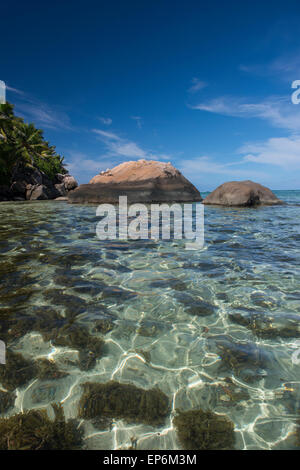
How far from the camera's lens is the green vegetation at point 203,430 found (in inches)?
50.2

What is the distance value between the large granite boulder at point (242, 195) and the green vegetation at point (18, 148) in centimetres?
2177

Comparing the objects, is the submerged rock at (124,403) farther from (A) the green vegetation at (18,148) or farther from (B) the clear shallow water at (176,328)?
(A) the green vegetation at (18,148)

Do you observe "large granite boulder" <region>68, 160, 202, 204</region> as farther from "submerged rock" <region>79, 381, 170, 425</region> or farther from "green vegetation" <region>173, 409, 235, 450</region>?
"green vegetation" <region>173, 409, 235, 450</region>

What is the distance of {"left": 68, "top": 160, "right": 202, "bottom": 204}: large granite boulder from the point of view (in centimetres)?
1800

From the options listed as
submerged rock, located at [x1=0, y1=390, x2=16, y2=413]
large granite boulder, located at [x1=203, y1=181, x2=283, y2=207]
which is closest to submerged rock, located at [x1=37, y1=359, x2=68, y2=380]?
submerged rock, located at [x1=0, y1=390, x2=16, y2=413]

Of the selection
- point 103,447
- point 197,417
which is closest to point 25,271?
point 103,447

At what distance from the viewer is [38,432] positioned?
1.32m

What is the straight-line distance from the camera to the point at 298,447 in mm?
1251

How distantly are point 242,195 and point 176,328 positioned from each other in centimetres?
1324

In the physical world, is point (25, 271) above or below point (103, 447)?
above

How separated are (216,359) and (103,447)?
0.98 meters

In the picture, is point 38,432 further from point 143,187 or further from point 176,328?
point 143,187

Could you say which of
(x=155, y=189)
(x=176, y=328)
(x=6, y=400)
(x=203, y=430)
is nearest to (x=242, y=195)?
(x=155, y=189)
